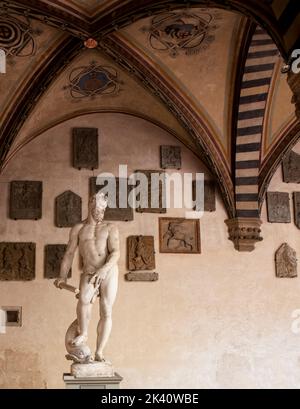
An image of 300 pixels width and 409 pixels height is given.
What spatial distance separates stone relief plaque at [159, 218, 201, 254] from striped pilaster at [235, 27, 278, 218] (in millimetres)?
896

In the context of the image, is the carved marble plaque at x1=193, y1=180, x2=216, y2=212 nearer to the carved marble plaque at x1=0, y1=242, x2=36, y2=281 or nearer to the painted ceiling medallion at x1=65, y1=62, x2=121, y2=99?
the painted ceiling medallion at x1=65, y1=62, x2=121, y2=99

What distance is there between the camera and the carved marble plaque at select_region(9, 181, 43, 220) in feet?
33.2

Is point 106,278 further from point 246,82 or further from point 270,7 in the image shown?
point 246,82

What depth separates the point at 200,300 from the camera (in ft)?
34.2

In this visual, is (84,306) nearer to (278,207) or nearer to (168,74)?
(168,74)

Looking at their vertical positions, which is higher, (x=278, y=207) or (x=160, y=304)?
(x=278, y=207)

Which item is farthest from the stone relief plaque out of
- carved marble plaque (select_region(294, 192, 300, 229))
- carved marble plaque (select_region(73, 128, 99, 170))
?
carved marble plaque (select_region(294, 192, 300, 229))

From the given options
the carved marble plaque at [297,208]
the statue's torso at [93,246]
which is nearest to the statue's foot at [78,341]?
the statue's torso at [93,246]

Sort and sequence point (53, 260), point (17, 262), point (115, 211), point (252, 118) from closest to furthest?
point (17, 262), point (53, 260), point (252, 118), point (115, 211)

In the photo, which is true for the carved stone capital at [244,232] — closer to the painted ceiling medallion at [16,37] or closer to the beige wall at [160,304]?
the beige wall at [160,304]

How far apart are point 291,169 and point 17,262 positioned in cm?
554

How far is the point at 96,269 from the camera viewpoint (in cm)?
661

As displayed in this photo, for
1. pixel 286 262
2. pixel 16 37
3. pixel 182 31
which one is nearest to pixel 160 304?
pixel 286 262

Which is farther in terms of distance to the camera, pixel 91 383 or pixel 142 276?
pixel 142 276
